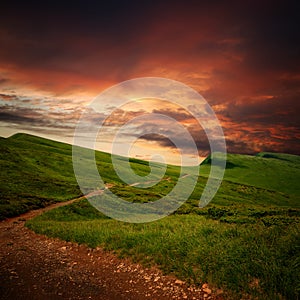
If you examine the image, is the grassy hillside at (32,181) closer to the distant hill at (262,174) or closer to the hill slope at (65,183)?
the hill slope at (65,183)

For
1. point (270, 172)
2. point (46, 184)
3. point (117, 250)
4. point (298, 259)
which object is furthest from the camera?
point (270, 172)

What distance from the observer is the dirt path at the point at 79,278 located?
7.99 metres

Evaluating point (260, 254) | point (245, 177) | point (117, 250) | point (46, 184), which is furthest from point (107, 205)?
point (245, 177)

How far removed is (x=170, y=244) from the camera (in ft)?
36.3

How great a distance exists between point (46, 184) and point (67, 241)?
38.4 metres

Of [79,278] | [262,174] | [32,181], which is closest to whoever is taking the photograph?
[79,278]

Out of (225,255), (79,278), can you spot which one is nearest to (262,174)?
(225,255)

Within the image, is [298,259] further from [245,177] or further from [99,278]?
[245,177]

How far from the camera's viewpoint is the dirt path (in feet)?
26.2

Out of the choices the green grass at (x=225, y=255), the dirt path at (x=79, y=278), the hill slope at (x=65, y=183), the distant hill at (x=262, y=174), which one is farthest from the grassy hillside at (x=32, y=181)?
the distant hill at (x=262, y=174)

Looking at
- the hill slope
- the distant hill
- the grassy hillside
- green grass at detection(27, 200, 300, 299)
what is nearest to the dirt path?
green grass at detection(27, 200, 300, 299)

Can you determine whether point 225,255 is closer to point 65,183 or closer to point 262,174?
point 65,183

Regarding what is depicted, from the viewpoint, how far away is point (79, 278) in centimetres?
928

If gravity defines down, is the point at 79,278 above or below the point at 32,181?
above
